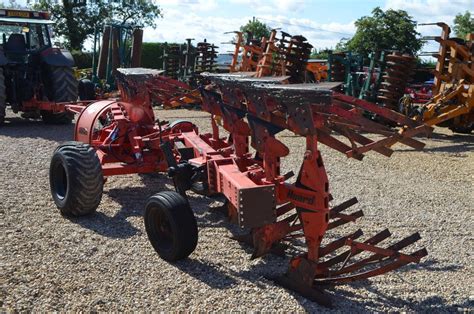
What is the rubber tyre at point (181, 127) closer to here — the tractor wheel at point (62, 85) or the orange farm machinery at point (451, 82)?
the orange farm machinery at point (451, 82)

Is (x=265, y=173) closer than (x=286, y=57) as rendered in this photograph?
Yes

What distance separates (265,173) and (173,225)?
0.77m

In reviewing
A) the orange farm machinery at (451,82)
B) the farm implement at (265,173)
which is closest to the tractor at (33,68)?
the farm implement at (265,173)

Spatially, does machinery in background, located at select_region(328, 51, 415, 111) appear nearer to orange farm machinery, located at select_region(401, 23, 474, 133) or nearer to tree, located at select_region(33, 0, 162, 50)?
orange farm machinery, located at select_region(401, 23, 474, 133)

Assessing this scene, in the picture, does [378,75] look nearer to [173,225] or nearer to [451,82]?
[451,82]

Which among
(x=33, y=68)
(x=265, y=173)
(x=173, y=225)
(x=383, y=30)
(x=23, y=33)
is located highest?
(x=383, y=30)

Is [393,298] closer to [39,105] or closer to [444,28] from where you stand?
[444,28]

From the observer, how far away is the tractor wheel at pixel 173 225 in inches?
163

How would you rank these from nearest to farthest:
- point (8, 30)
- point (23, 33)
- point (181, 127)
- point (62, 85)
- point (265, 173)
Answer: point (265, 173)
point (181, 127)
point (62, 85)
point (8, 30)
point (23, 33)

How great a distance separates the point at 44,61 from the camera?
1130cm

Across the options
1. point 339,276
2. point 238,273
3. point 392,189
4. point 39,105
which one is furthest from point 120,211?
point 39,105

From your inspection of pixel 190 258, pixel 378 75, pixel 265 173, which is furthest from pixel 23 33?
pixel 265 173

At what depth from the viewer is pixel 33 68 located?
1152 centimetres

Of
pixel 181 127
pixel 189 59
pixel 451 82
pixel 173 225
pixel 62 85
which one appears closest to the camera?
pixel 173 225
